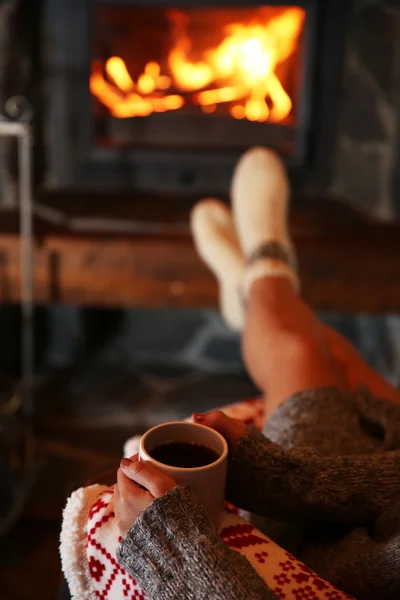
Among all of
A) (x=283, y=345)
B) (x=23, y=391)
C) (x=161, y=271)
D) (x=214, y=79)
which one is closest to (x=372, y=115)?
(x=214, y=79)

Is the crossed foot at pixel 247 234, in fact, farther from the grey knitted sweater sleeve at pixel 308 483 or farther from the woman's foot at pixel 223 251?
the grey knitted sweater sleeve at pixel 308 483

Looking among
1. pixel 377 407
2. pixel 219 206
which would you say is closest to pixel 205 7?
pixel 219 206

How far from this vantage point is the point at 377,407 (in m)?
0.82

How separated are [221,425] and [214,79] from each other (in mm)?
1344

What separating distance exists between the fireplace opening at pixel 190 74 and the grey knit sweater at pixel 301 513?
117 cm

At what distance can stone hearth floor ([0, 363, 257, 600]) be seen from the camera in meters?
1.31

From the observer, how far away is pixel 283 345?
0.96m

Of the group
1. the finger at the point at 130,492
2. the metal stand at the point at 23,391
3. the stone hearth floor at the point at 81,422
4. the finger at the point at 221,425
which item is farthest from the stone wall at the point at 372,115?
the finger at the point at 130,492

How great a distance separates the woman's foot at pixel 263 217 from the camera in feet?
4.05

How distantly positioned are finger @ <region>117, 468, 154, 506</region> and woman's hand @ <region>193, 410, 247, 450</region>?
9 centimetres

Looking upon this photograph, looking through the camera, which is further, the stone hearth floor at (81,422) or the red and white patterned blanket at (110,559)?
the stone hearth floor at (81,422)

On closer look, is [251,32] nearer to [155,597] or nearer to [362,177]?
[362,177]

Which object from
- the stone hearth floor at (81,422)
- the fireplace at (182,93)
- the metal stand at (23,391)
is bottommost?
the stone hearth floor at (81,422)

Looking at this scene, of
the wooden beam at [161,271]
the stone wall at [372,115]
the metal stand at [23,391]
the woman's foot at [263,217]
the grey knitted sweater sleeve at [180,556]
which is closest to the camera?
the grey knitted sweater sleeve at [180,556]
